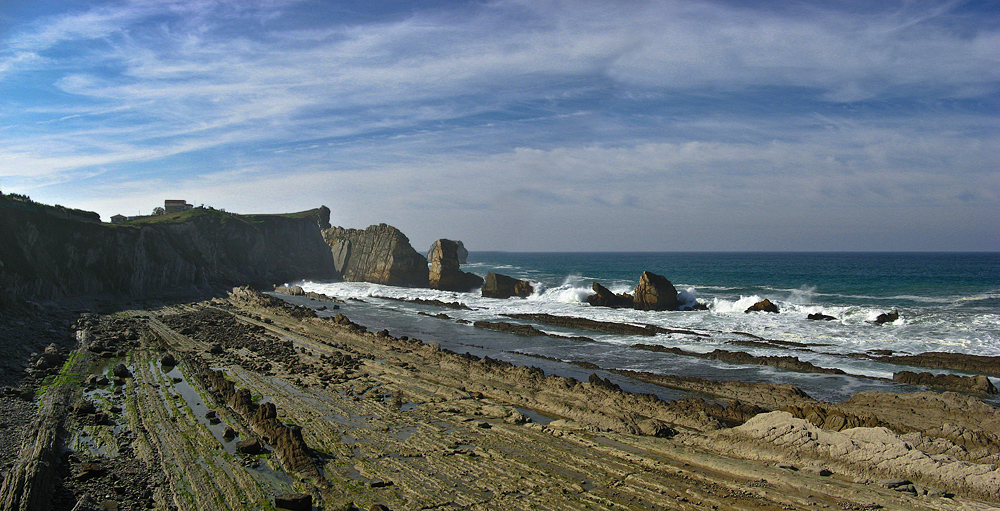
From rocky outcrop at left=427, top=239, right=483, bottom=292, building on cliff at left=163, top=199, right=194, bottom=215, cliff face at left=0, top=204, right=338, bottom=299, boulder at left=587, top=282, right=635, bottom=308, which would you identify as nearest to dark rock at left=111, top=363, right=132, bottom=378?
cliff face at left=0, top=204, right=338, bottom=299

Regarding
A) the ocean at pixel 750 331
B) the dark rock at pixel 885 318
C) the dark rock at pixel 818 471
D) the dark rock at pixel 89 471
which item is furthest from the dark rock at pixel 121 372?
the dark rock at pixel 885 318

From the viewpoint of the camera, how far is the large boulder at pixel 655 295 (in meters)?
37.9

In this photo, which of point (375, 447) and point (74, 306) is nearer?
point (375, 447)

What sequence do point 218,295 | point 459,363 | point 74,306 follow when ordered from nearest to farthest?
point 459,363, point 74,306, point 218,295

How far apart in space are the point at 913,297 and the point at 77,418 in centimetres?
5352

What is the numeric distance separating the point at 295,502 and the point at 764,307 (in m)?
34.9

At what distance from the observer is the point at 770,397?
15109 mm

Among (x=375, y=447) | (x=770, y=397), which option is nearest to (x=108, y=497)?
(x=375, y=447)

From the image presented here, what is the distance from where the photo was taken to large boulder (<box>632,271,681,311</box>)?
37.9 m

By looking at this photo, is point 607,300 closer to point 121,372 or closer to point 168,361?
point 168,361

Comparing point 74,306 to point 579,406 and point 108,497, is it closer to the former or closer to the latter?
point 108,497

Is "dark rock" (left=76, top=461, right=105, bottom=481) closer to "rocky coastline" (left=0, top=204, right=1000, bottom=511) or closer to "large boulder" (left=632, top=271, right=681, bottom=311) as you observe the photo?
"rocky coastline" (left=0, top=204, right=1000, bottom=511)

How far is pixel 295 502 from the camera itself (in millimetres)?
8508

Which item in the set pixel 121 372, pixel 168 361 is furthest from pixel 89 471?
pixel 168 361
